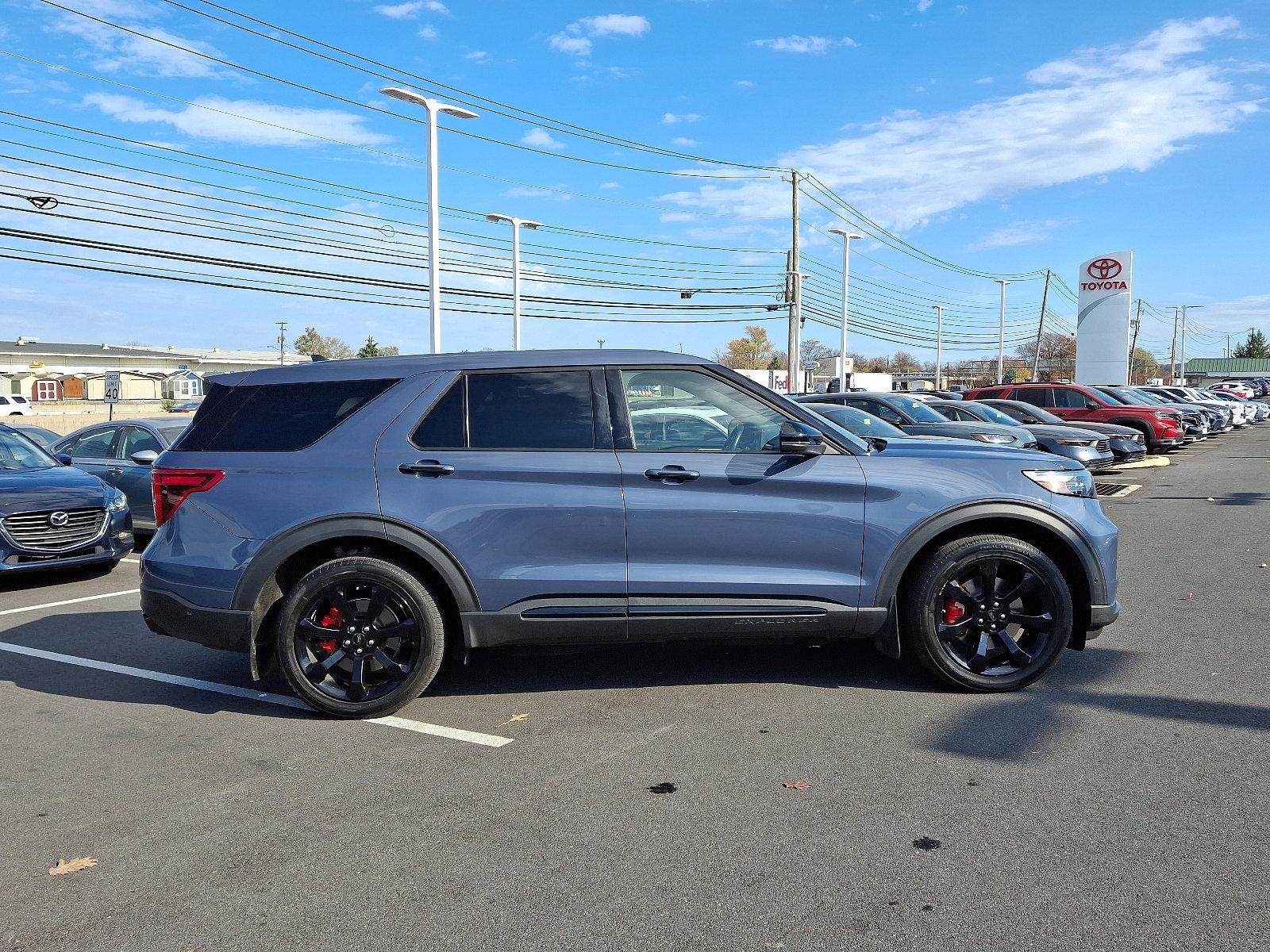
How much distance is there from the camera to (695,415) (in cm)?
495

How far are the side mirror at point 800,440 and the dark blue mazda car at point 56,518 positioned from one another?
7112 mm

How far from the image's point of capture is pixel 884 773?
3992mm

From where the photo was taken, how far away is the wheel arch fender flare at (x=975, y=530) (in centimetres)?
486

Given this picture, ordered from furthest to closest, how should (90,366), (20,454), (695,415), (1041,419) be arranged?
(90,366) → (1041,419) → (20,454) → (695,415)

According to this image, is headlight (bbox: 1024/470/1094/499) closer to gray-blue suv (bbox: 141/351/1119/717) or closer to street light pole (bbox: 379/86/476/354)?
gray-blue suv (bbox: 141/351/1119/717)

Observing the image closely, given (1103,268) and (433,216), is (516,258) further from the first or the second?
(1103,268)

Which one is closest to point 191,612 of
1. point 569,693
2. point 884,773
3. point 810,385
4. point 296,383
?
point 296,383

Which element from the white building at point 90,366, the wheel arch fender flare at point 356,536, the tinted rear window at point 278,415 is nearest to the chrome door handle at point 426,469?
the wheel arch fender flare at point 356,536

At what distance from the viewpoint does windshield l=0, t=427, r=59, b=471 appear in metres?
9.59

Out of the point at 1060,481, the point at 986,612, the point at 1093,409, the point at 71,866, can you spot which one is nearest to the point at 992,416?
the point at 1093,409

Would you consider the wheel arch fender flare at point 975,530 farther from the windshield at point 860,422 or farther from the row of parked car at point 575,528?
the windshield at point 860,422

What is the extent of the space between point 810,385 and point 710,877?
296ft

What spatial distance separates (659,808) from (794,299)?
35.2 m

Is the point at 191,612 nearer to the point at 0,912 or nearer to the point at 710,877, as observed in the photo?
the point at 0,912
